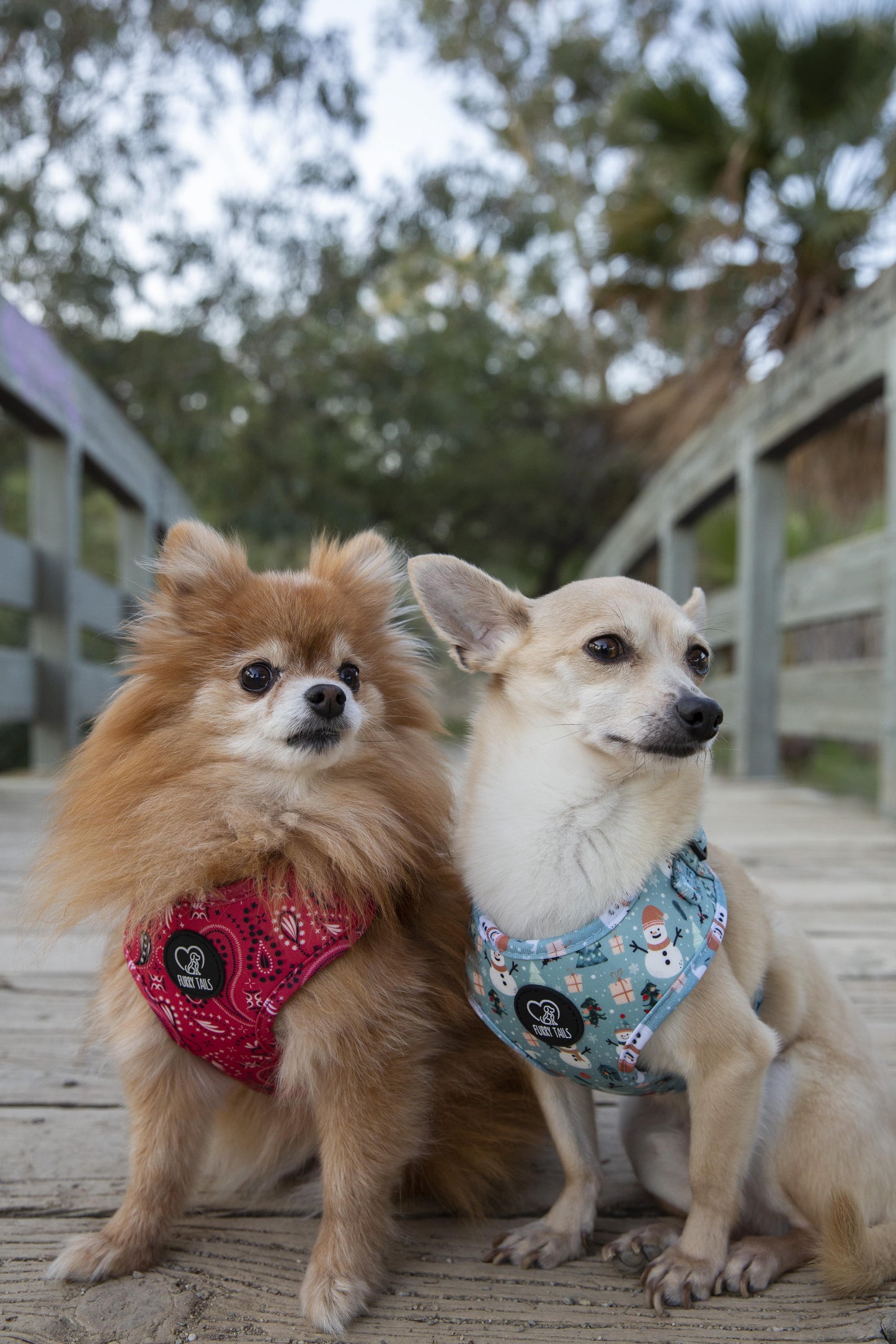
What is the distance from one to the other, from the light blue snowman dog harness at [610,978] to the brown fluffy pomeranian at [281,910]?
149mm

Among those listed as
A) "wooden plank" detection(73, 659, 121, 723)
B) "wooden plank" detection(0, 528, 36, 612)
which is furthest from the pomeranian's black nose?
"wooden plank" detection(73, 659, 121, 723)

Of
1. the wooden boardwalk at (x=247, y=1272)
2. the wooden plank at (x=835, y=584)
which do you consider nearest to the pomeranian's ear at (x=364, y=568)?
the wooden boardwalk at (x=247, y=1272)

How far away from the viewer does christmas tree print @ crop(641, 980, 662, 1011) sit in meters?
1.42

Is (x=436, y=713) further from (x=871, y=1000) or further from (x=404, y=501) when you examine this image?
(x=404, y=501)

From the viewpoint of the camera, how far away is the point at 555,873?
5.08 ft

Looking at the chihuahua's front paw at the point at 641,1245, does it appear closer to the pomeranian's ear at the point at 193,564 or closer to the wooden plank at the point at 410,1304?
the wooden plank at the point at 410,1304

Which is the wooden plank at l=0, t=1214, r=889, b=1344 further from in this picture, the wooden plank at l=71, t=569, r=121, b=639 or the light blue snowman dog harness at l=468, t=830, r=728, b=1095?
the wooden plank at l=71, t=569, r=121, b=639

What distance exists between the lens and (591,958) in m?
1.45

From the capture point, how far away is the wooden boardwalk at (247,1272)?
4.34 feet

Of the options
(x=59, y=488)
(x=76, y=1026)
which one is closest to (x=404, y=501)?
(x=59, y=488)

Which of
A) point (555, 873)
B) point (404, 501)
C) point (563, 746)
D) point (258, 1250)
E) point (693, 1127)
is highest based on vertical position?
point (404, 501)

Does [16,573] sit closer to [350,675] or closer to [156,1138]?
[350,675]

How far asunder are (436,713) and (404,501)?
13.9 meters

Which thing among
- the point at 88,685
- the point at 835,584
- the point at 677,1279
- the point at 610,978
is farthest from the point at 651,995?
the point at 88,685
